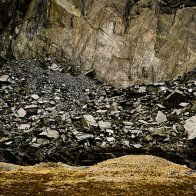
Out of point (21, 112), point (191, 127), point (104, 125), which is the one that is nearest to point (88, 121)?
point (104, 125)

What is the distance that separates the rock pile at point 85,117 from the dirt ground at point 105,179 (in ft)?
8.76

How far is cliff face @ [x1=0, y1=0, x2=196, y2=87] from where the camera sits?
49.9 metres

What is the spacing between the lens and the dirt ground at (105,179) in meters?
23.4

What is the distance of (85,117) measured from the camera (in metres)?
39.5

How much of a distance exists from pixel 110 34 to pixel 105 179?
28.8 metres

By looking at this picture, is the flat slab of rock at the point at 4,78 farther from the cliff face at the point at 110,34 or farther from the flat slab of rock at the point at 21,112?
the flat slab of rock at the point at 21,112

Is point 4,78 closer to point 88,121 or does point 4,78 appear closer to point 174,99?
point 88,121

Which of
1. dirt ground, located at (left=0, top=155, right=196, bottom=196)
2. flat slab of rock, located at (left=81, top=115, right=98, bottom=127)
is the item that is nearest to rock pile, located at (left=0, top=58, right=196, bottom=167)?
flat slab of rock, located at (left=81, top=115, right=98, bottom=127)

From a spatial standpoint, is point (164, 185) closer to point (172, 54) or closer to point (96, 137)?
point (96, 137)

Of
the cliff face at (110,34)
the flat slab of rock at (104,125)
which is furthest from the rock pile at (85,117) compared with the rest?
the cliff face at (110,34)

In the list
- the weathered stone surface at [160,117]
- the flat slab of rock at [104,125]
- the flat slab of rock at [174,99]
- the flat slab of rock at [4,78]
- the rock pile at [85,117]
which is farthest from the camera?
the flat slab of rock at [4,78]

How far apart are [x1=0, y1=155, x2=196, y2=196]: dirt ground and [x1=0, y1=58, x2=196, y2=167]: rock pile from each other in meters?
2.67

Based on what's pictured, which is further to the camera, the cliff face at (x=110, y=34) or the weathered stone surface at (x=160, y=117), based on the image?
the cliff face at (x=110, y=34)

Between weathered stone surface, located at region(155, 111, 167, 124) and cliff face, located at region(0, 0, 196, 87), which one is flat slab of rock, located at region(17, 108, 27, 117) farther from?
weathered stone surface, located at region(155, 111, 167, 124)
